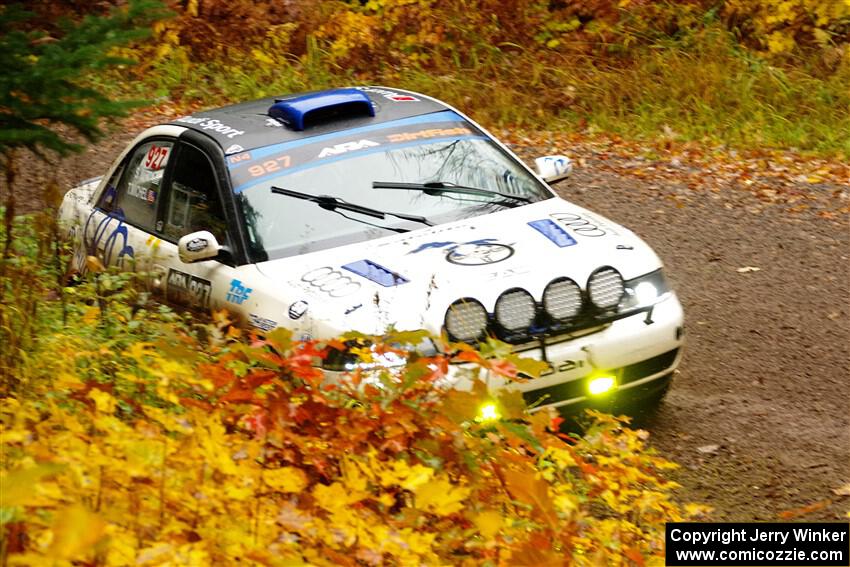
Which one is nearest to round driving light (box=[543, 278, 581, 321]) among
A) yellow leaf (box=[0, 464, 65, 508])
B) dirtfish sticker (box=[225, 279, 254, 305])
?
dirtfish sticker (box=[225, 279, 254, 305])

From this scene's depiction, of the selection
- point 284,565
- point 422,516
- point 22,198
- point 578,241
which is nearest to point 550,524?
point 422,516

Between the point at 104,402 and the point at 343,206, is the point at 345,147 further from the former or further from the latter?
the point at 104,402

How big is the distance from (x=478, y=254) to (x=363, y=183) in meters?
0.93

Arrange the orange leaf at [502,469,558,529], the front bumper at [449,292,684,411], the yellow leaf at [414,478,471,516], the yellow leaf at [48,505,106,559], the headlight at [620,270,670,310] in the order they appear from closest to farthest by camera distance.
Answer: the yellow leaf at [48,505,106,559] < the yellow leaf at [414,478,471,516] < the orange leaf at [502,469,558,529] < the front bumper at [449,292,684,411] < the headlight at [620,270,670,310]

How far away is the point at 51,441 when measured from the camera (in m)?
3.06

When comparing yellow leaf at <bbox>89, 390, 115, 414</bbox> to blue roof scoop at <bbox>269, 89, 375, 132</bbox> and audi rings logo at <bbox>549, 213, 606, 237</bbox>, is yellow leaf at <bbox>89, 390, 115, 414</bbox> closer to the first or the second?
audi rings logo at <bbox>549, 213, 606, 237</bbox>

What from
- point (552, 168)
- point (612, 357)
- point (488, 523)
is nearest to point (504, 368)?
point (488, 523)

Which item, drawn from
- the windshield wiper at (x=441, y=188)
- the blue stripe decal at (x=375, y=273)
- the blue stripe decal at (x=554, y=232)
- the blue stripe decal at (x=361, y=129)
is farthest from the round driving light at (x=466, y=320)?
the blue stripe decal at (x=361, y=129)

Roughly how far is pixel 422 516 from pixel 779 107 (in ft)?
34.1

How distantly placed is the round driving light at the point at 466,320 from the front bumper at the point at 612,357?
0.17 m

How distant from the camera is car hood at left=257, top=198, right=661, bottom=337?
195 inches

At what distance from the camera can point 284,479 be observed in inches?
124

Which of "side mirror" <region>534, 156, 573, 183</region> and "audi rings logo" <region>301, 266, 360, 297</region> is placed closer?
"audi rings logo" <region>301, 266, 360, 297</region>

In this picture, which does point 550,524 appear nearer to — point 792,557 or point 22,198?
point 792,557
